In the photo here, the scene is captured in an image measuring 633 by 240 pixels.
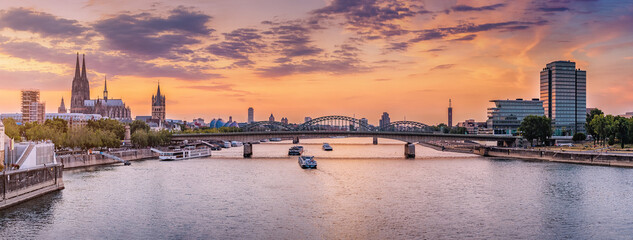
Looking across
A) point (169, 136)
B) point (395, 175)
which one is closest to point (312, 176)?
point (395, 175)

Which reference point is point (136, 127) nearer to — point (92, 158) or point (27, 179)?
point (92, 158)

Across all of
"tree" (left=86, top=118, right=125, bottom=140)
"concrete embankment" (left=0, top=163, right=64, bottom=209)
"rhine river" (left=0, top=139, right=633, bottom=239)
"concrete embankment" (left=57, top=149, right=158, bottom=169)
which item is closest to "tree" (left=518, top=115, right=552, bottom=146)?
"rhine river" (left=0, top=139, right=633, bottom=239)

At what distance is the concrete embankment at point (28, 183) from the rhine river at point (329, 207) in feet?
3.63

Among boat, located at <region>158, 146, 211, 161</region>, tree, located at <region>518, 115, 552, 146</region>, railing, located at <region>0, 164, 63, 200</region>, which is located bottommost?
boat, located at <region>158, 146, 211, 161</region>

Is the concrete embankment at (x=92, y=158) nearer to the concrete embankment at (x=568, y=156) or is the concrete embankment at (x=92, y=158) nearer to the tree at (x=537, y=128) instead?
the concrete embankment at (x=568, y=156)

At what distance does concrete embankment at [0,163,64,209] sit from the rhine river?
111cm

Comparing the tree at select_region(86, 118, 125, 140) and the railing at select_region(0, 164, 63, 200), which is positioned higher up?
the tree at select_region(86, 118, 125, 140)

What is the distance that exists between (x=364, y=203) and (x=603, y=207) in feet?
66.1

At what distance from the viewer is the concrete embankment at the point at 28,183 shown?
42.2 metres

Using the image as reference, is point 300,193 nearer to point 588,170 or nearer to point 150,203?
point 150,203

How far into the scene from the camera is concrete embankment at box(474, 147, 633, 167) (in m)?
83.9

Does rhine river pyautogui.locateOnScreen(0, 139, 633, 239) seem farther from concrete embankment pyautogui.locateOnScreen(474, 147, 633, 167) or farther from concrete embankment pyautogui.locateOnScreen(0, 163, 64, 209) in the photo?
concrete embankment pyautogui.locateOnScreen(474, 147, 633, 167)

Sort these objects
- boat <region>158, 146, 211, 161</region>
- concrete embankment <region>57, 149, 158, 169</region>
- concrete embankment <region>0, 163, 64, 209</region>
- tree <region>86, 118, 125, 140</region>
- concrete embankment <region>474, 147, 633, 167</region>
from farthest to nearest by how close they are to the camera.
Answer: tree <region>86, 118, 125, 140</region> < boat <region>158, 146, 211, 161</region> < concrete embankment <region>474, 147, 633, 167</region> < concrete embankment <region>57, 149, 158, 169</region> < concrete embankment <region>0, 163, 64, 209</region>

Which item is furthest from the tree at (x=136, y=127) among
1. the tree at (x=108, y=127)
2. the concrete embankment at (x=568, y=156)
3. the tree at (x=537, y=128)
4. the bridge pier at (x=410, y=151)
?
the tree at (x=537, y=128)
